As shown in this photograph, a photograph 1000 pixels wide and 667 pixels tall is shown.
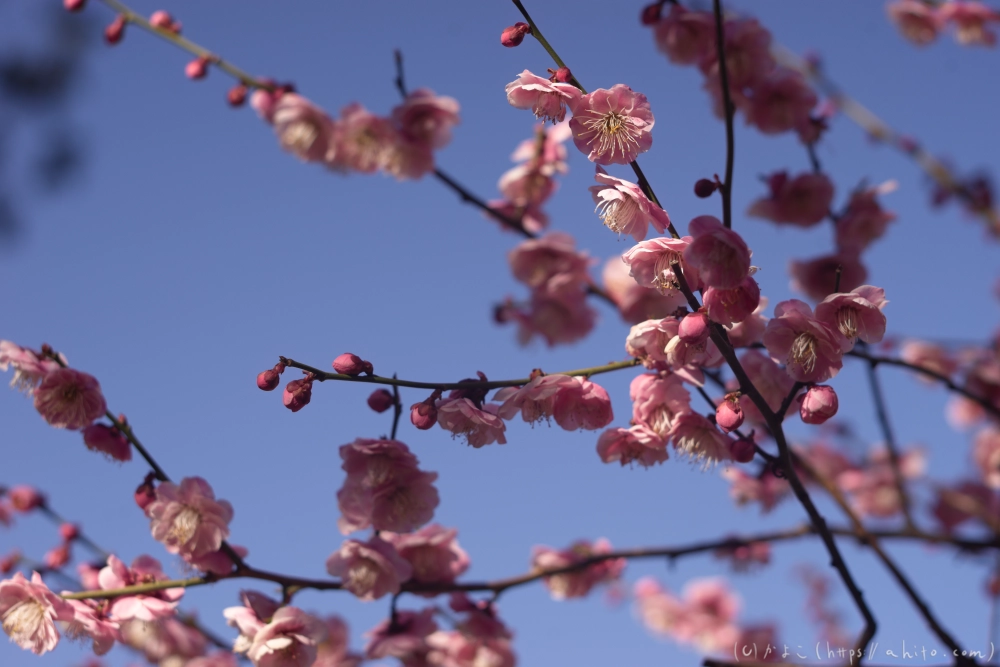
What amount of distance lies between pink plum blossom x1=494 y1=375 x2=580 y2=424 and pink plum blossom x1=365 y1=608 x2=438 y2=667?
1122 millimetres

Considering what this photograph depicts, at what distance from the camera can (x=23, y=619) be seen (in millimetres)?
2193

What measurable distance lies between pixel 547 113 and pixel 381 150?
226cm

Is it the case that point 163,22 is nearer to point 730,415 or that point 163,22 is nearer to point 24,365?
point 24,365

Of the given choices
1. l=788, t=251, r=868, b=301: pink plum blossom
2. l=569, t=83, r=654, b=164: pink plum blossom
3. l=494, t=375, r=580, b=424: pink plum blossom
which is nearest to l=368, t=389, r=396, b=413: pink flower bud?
l=494, t=375, r=580, b=424: pink plum blossom

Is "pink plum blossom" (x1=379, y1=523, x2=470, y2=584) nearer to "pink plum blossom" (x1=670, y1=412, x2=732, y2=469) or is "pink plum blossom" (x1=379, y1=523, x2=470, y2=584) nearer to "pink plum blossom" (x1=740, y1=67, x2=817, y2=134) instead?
"pink plum blossom" (x1=670, y1=412, x2=732, y2=469)

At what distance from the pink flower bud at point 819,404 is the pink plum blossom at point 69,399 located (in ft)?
6.08

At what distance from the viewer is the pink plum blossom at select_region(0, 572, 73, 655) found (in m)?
2.14

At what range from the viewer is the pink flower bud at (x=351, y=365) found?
5.78 ft

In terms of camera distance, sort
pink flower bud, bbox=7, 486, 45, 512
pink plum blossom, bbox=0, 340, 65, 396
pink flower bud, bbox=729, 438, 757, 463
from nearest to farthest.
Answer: pink flower bud, bbox=729, 438, 757, 463, pink plum blossom, bbox=0, 340, 65, 396, pink flower bud, bbox=7, 486, 45, 512

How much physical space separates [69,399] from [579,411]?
1460mm

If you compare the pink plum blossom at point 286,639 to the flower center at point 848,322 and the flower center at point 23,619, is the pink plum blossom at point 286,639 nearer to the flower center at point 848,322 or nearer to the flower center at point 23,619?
the flower center at point 23,619

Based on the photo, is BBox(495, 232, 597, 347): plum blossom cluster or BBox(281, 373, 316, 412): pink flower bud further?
BBox(495, 232, 597, 347): plum blossom cluster

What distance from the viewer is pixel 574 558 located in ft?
12.0

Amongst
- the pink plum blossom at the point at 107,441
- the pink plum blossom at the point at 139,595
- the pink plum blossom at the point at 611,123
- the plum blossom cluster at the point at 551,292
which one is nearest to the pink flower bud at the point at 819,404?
the pink plum blossom at the point at 611,123
